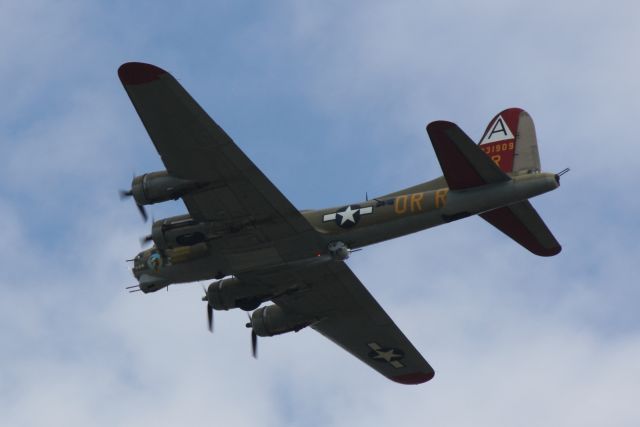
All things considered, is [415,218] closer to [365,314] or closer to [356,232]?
[356,232]

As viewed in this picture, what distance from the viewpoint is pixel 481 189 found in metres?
42.9

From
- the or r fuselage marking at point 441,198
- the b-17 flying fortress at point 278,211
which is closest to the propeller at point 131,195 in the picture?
the b-17 flying fortress at point 278,211

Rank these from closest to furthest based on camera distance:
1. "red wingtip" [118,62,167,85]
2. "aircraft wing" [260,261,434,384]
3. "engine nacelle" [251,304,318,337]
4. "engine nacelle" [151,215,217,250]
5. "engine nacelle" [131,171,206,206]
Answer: "red wingtip" [118,62,167,85]
"engine nacelle" [131,171,206,206]
"engine nacelle" [151,215,217,250]
"aircraft wing" [260,261,434,384]
"engine nacelle" [251,304,318,337]

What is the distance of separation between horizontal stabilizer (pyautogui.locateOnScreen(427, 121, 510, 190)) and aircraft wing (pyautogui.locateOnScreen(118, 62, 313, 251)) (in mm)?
5436

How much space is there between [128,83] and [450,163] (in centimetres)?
1082

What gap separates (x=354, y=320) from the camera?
5044 cm

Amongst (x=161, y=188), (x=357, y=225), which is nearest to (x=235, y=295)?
(x=357, y=225)

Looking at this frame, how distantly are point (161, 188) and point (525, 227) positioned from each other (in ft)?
42.0

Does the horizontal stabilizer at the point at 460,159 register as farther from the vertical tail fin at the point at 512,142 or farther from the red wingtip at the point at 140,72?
the red wingtip at the point at 140,72

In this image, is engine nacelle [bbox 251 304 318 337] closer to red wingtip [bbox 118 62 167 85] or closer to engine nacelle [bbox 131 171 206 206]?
engine nacelle [bbox 131 171 206 206]

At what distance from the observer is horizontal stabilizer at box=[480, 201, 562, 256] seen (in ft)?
146

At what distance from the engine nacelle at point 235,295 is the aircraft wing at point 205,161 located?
319cm

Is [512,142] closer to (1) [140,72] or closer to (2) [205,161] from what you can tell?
(2) [205,161]

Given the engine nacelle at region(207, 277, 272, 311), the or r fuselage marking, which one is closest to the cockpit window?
the engine nacelle at region(207, 277, 272, 311)
